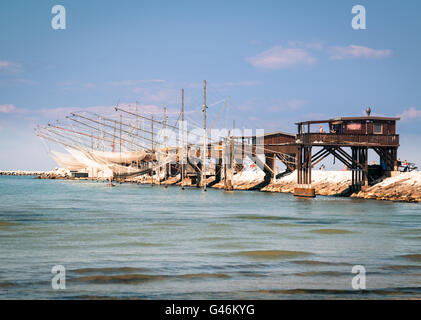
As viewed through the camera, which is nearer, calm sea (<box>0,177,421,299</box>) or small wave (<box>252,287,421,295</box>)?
small wave (<box>252,287,421,295</box>)

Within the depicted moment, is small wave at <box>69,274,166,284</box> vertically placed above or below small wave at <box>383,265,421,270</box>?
above

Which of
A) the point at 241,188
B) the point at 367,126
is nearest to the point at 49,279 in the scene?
the point at 367,126

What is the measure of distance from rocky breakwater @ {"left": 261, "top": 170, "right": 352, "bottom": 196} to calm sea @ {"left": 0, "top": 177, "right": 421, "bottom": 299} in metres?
32.9

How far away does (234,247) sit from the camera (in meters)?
26.6

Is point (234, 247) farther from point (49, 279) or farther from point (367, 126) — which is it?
point (367, 126)

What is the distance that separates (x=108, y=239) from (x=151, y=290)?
14.0 meters

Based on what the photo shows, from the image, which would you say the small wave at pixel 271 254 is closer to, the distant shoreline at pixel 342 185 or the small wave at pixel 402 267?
the small wave at pixel 402 267

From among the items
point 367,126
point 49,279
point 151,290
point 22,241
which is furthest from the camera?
point 367,126

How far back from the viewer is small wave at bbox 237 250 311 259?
23516 mm

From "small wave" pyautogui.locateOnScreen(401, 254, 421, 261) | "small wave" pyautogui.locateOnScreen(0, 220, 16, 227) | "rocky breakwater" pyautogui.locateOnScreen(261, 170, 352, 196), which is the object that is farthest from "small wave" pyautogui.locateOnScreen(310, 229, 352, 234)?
"rocky breakwater" pyautogui.locateOnScreen(261, 170, 352, 196)

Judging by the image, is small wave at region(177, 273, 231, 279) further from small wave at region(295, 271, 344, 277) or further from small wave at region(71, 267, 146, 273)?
small wave at region(295, 271, 344, 277)

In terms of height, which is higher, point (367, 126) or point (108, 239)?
point (367, 126)

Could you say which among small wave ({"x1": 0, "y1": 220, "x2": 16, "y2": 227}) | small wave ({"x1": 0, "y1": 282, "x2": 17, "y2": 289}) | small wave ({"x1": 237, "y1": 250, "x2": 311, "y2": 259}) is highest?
small wave ({"x1": 0, "y1": 282, "x2": 17, "y2": 289})

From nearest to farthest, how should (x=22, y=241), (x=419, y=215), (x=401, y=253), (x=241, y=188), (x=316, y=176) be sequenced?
(x=401, y=253)
(x=22, y=241)
(x=419, y=215)
(x=316, y=176)
(x=241, y=188)
